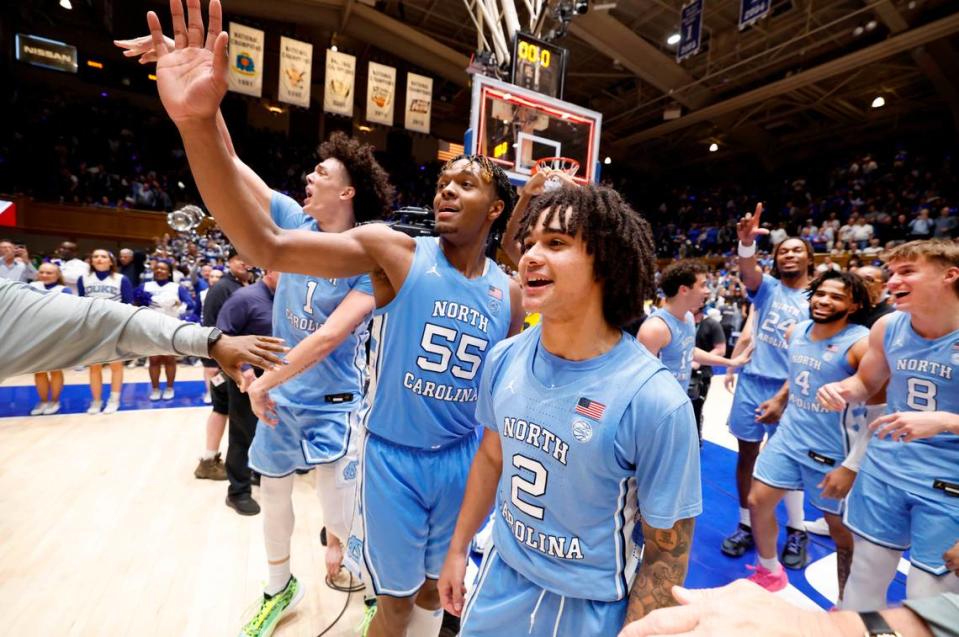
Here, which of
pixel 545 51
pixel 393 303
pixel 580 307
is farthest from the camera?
pixel 545 51

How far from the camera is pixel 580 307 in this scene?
1377 millimetres

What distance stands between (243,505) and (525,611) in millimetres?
3127

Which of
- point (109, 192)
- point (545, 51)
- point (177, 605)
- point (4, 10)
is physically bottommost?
point (177, 605)

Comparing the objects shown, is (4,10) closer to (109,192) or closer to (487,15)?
(109,192)

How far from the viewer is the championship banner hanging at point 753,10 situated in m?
8.94

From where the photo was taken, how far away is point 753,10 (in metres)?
9.07

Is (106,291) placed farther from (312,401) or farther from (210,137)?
(210,137)

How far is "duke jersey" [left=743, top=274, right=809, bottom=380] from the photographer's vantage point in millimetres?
3697

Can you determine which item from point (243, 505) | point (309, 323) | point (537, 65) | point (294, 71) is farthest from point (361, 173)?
point (294, 71)

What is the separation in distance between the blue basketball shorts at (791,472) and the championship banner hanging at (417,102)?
40.1 ft

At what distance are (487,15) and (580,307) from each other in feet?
23.7

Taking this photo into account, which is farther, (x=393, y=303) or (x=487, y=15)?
(x=487, y=15)

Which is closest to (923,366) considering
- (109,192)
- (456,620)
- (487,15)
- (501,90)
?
(456,620)

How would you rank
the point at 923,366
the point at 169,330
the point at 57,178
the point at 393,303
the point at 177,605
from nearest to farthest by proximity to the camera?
the point at 169,330 < the point at 393,303 < the point at 923,366 < the point at 177,605 < the point at 57,178
